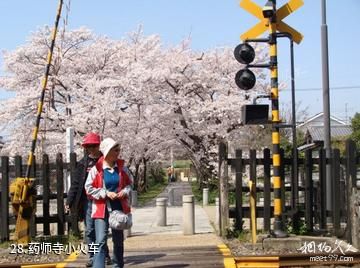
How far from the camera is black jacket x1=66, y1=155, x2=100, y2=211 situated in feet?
23.9

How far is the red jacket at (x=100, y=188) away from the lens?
252 inches

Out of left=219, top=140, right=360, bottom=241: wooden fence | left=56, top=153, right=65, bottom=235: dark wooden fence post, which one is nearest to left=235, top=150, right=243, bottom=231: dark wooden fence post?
left=219, top=140, right=360, bottom=241: wooden fence

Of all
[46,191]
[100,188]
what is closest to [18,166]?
[46,191]

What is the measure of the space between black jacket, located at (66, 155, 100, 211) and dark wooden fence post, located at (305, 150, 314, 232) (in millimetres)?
4672

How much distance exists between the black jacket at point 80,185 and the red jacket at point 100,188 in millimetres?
749

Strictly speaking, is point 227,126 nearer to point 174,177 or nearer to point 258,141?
point 258,141

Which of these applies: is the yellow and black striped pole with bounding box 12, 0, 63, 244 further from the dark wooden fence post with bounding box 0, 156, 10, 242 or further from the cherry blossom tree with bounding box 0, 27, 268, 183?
the cherry blossom tree with bounding box 0, 27, 268, 183

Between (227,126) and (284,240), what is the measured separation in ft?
58.1

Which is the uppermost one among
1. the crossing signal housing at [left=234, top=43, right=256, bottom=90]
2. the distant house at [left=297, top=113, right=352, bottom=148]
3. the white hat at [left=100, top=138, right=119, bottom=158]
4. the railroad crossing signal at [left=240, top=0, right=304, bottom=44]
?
the distant house at [left=297, top=113, right=352, bottom=148]

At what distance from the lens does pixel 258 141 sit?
29.7 meters

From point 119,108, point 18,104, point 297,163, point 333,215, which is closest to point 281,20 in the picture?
point 297,163

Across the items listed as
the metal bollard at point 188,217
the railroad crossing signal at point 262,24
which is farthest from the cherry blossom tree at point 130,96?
the railroad crossing signal at point 262,24

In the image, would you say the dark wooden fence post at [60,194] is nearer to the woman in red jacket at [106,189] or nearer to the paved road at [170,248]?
the paved road at [170,248]

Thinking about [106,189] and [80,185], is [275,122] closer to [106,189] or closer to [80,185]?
[80,185]
